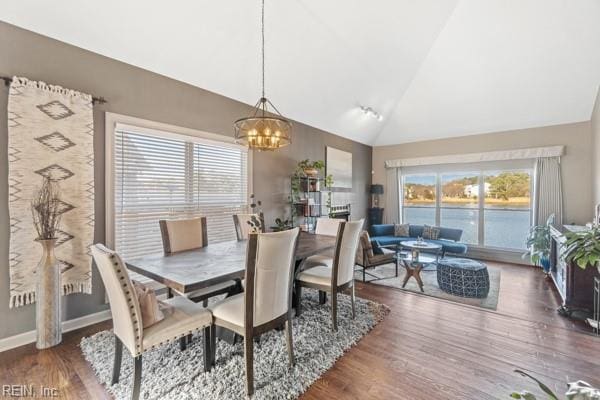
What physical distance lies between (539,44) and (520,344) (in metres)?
4.03

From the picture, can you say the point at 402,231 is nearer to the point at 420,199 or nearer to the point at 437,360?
the point at 420,199

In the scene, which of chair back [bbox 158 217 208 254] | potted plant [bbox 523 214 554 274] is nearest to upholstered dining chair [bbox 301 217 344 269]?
chair back [bbox 158 217 208 254]

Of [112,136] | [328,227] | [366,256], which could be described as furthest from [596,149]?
[112,136]

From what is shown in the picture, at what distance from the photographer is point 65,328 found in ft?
8.59

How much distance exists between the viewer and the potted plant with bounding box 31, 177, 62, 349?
2.31 meters

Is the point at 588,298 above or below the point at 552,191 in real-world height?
below

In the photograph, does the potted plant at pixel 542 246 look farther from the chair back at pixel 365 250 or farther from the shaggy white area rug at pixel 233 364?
the shaggy white area rug at pixel 233 364

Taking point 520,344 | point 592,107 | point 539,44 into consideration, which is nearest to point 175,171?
point 520,344

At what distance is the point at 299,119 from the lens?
5098mm

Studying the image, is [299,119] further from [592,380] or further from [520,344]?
[592,380]

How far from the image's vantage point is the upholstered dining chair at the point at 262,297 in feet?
5.81

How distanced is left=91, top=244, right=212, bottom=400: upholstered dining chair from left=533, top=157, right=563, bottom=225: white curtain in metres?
6.11

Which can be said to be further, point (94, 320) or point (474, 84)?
point (474, 84)

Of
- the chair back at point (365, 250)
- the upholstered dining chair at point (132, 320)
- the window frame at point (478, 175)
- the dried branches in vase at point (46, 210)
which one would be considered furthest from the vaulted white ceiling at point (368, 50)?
the chair back at point (365, 250)
